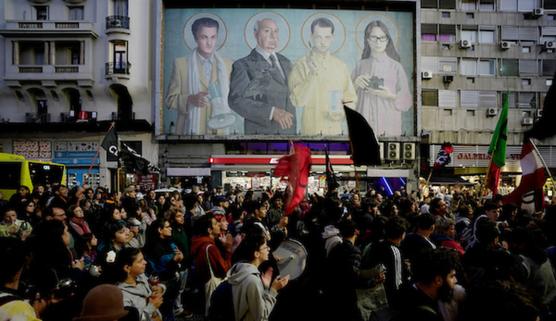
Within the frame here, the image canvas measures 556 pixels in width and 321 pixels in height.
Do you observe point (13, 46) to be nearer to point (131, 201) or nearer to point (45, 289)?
point (131, 201)

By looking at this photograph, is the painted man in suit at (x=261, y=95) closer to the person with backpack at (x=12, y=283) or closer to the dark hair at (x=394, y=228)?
the dark hair at (x=394, y=228)

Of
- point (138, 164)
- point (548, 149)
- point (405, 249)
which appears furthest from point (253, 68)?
point (405, 249)

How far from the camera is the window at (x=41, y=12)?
35.2 meters

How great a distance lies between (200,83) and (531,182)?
2805 centimetres

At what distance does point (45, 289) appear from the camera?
4.28 m

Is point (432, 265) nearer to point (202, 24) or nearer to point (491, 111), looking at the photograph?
point (202, 24)

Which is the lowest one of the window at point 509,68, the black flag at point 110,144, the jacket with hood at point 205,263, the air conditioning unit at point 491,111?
the jacket with hood at point 205,263

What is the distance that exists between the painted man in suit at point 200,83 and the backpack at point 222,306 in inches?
1219

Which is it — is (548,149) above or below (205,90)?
below

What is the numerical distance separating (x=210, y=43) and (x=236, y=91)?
3484mm

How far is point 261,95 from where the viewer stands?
35.2 meters

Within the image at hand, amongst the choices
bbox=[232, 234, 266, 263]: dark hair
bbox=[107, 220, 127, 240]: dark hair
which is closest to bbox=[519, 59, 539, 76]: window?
bbox=[107, 220, 127, 240]: dark hair

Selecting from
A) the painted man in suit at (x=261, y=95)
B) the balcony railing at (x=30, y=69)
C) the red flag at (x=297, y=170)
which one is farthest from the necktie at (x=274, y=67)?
the red flag at (x=297, y=170)

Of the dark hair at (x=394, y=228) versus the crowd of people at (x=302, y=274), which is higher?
the dark hair at (x=394, y=228)
